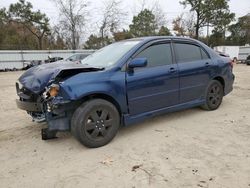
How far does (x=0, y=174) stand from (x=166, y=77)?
9.75 ft

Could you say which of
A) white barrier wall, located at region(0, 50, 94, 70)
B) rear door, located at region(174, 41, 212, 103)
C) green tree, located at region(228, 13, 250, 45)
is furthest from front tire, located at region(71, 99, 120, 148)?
green tree, located at region(228, 13, 250, 45)

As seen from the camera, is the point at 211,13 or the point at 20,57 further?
the point at 211,13

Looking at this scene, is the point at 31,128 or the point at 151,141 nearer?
the point at 151,141

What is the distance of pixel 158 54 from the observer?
189 inches

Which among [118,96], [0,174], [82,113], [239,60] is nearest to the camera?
[0,174]

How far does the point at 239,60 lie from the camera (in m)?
31.1

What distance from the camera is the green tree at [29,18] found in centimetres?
3409

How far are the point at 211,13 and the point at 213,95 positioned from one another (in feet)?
118

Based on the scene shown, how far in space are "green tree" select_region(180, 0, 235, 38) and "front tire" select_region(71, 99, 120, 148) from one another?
37363mm

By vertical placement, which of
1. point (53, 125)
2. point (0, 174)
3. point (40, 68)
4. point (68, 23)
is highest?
point (68, 23)

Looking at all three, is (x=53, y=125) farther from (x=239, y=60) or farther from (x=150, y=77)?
(x=239, y=60)

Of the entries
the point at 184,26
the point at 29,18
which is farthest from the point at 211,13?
the point at 29,18

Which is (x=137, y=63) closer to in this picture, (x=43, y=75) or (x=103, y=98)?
(x=103, y=98)

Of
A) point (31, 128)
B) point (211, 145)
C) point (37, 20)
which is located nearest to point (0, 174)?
point (31, 128)
